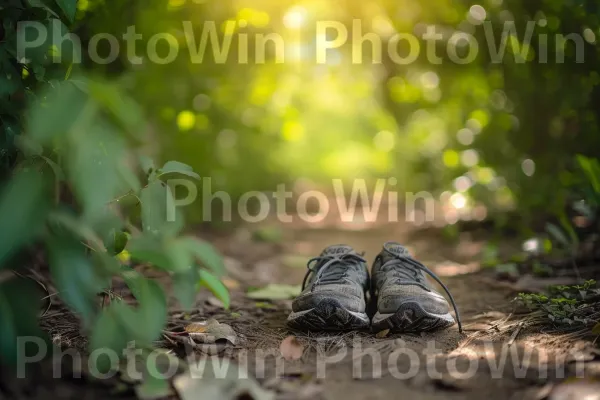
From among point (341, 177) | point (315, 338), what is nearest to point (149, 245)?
point (315, 338)

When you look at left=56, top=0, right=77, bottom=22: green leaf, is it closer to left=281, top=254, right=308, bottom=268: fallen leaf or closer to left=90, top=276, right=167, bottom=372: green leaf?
left=90, top=276, right=167, bottom=372: green leaf

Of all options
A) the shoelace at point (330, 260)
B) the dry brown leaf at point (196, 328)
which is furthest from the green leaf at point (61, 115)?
the shoelace at point (330, 260)

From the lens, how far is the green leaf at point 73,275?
1.24m

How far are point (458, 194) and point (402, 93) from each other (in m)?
1.74

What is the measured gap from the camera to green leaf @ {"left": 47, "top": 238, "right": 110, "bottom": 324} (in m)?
1.24

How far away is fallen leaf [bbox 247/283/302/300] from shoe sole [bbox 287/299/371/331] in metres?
0.70

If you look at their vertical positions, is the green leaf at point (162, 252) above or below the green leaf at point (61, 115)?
below

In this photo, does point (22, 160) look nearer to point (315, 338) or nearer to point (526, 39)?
point (315, 338)

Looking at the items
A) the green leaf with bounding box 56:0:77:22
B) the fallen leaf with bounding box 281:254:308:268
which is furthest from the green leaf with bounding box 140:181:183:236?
the fallen leaf with bounding box 281:254:308:268

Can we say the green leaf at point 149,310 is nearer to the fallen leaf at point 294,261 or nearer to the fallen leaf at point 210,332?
the fallen leaf at point 210,332

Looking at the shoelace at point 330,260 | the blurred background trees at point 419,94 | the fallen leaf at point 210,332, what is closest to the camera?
the fallen leaf at point 210,332

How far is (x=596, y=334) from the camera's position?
1.76 m


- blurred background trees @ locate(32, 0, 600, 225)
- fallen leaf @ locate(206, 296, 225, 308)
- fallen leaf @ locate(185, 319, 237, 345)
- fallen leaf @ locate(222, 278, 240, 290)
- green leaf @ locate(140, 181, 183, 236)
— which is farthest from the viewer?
blurred background trees @ locate(32, 0, 600, 225)

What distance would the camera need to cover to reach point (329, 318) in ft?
6.30
